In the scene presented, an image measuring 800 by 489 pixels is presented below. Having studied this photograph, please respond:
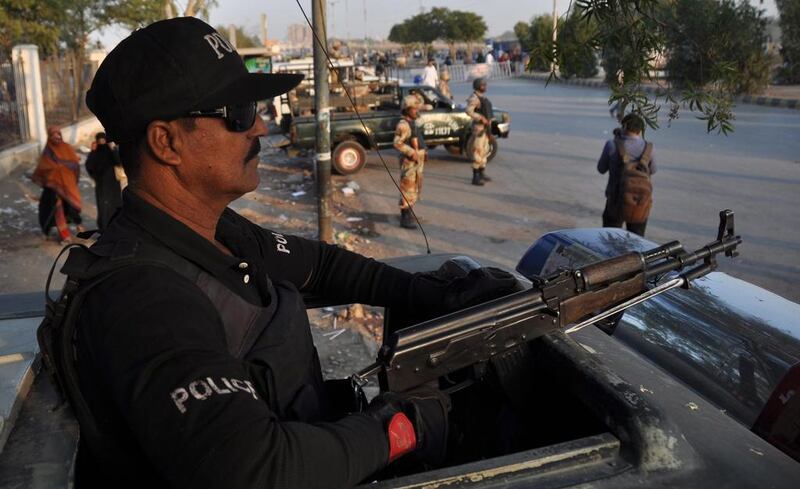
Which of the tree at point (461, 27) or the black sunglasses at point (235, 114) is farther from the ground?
the tree at point (461, 27)

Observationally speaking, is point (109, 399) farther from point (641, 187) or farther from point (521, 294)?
point (641, 187)

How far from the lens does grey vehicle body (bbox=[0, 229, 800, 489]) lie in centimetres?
135

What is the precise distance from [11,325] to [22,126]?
13467 mm

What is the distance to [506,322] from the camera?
169 centimetres

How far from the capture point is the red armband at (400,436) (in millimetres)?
1403

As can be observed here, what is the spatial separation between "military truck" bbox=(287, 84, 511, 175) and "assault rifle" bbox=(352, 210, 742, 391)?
10.3 meters

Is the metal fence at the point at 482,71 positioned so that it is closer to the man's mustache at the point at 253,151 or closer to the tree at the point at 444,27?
the tree at the point at 444,27

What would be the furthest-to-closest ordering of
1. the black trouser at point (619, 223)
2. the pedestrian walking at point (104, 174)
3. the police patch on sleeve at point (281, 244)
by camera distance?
the pedestrian walking at point (104, 174) → the black trouser at point (619, 223) → the police patch on sleeve at point (281, 244)

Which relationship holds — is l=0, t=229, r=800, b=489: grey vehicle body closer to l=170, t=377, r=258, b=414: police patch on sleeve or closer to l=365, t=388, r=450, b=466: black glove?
l=365, t=388, r=450, b=466: black glove

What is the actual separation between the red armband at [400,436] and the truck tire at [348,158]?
11.1 metres

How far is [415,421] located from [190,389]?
0.51 metres

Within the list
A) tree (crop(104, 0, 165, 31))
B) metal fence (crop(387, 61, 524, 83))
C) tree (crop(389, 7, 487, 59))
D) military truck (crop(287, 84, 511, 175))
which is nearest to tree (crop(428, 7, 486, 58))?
tree (crop(389, 7, 487, 59))

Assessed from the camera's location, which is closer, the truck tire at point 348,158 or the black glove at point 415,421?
the black glove at point 415,421

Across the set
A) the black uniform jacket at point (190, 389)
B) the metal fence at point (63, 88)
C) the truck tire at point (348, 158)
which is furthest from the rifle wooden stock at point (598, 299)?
the metal fence at point (63, 88)
